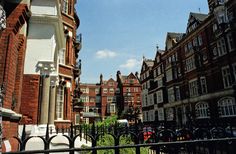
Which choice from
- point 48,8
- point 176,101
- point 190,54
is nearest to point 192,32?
point 190,54

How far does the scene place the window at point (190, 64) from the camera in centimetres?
2962

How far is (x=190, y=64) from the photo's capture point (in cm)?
3050

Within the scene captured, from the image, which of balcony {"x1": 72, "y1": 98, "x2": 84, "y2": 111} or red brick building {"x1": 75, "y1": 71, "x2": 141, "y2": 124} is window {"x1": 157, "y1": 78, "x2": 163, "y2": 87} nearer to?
balcony {"x1": 72, "y1": 98, "x2": 84, "y2": 111}

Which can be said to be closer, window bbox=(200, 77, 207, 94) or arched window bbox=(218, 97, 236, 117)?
arched window bbox=(218, 97, 236, 117)

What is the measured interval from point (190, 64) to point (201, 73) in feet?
11.0

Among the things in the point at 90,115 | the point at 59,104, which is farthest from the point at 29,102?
the point at 90,115

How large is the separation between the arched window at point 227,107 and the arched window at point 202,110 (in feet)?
7.16

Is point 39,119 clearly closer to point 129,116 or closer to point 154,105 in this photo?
point 154,105

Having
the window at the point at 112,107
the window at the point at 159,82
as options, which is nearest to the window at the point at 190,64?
the window at the point at 159,82

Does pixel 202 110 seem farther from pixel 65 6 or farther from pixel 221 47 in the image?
pixel 65 6

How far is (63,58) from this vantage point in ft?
48.8

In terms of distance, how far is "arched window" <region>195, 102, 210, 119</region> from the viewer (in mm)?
26047

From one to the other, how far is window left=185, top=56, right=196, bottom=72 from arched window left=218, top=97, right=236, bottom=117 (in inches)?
299

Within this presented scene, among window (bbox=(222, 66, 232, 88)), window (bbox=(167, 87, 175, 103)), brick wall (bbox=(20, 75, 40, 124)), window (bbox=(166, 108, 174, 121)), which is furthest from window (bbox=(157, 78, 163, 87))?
brick wall (bbox=(20, 75, 40, 124))
